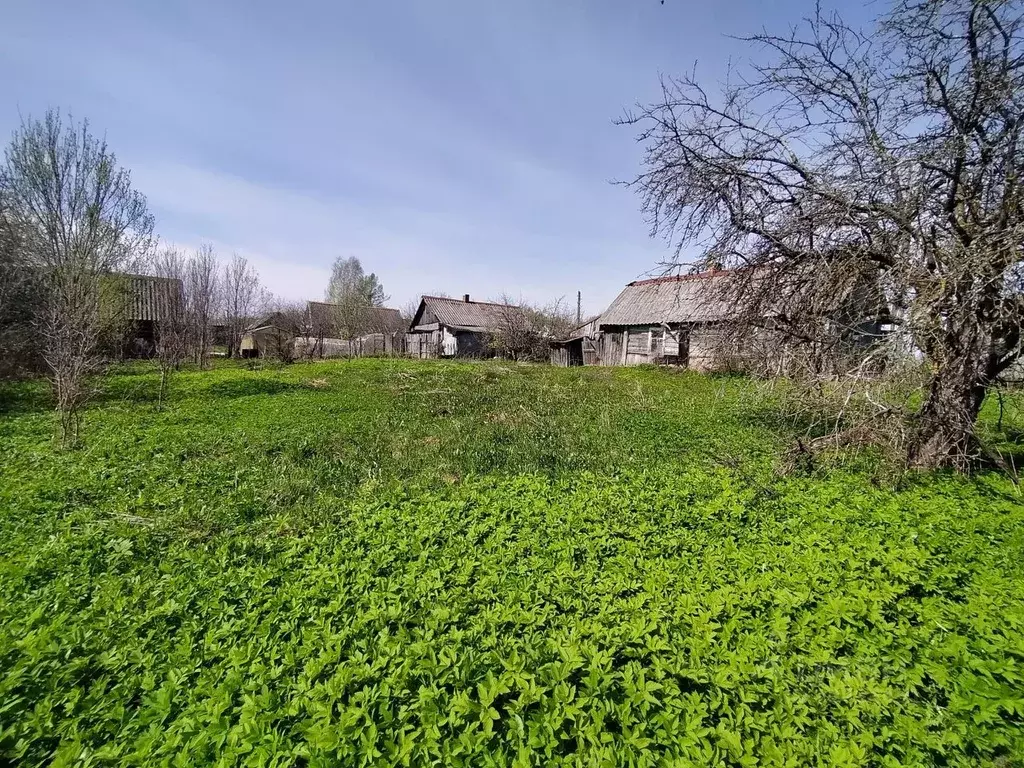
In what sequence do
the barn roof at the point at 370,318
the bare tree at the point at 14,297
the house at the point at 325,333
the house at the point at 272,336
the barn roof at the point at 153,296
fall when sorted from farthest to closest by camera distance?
the barn roof at the point at 370,318 → the house at the point at 325,333 → the house at the point at 272,336 → the barn roof at the point at 153,296 → the bare tree at the point at 14,297

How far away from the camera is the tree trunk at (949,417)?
19.2 ft

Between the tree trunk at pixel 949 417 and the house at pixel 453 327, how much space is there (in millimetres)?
27881

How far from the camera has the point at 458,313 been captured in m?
36.2

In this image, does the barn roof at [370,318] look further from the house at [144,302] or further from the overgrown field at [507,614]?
the overgrown field at [507,614]

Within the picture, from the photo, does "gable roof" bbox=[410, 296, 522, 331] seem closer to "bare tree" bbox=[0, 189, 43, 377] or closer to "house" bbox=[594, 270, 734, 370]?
"house" bbox=[594, 270, 734, 370]

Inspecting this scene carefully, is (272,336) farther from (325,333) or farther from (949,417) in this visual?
(949,417)

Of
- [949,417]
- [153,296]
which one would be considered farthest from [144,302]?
[949,417]

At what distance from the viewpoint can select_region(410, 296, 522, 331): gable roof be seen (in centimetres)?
3494

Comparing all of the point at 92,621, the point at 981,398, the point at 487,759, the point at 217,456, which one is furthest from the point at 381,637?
the point at 981,398

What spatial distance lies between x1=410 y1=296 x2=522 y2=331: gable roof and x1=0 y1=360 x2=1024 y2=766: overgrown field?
28756 millimetres

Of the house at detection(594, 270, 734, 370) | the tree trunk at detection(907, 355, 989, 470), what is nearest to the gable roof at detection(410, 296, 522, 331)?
the house at detection(594, 270, 734, 370)

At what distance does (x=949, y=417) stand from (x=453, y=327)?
30.9m

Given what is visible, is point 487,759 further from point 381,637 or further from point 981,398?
point 981,398

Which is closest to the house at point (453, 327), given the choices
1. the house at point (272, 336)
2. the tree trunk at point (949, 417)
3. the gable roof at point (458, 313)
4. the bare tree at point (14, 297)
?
the gable roof at point (458, 313)
